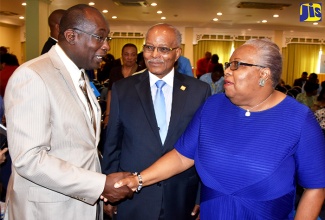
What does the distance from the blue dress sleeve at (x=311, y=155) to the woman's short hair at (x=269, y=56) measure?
28 centimetres

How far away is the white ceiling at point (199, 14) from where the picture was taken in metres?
11.2

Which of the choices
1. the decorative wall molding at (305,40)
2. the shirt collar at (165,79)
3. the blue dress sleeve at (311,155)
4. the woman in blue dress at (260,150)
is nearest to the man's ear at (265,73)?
the woman in blue dress at (260,150)

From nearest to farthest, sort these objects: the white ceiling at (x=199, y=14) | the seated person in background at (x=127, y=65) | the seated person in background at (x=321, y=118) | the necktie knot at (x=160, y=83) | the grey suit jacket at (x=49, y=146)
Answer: the grey suit jacket at (x=49, y=146) → the necktie knot at (x=160, y=83) → the seated person in background at (x=321, y=118) → the seated person in background at (x=127, y=65) → the white ceiling at (x=199, y=14)

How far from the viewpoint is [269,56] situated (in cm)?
172

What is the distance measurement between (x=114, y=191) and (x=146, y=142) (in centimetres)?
38

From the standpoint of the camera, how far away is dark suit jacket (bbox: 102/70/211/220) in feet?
6.97

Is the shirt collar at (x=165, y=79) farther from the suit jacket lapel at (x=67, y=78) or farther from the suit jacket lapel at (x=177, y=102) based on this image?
the suit jacket lapel at (x=67, y=78)

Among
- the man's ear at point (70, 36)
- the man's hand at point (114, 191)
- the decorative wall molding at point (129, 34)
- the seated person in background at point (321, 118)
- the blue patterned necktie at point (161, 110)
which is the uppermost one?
the decorative wall molding at point (129, 34)

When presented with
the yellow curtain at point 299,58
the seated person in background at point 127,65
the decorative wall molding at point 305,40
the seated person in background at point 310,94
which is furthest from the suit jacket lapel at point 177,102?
the decorative wall molding at point 305,40

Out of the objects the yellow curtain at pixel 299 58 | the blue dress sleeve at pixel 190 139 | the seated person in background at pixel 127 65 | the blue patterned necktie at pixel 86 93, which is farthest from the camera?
the yellow curtain at pixel 299 58

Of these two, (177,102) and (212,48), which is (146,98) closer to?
(177,102)

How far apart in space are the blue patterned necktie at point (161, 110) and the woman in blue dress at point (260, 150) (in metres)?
0.35

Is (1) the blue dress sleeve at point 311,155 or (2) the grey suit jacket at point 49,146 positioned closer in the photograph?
(2) the grey suit jacket at point 49,146

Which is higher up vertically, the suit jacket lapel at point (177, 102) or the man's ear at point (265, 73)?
the man's ear at point (265, 73)
